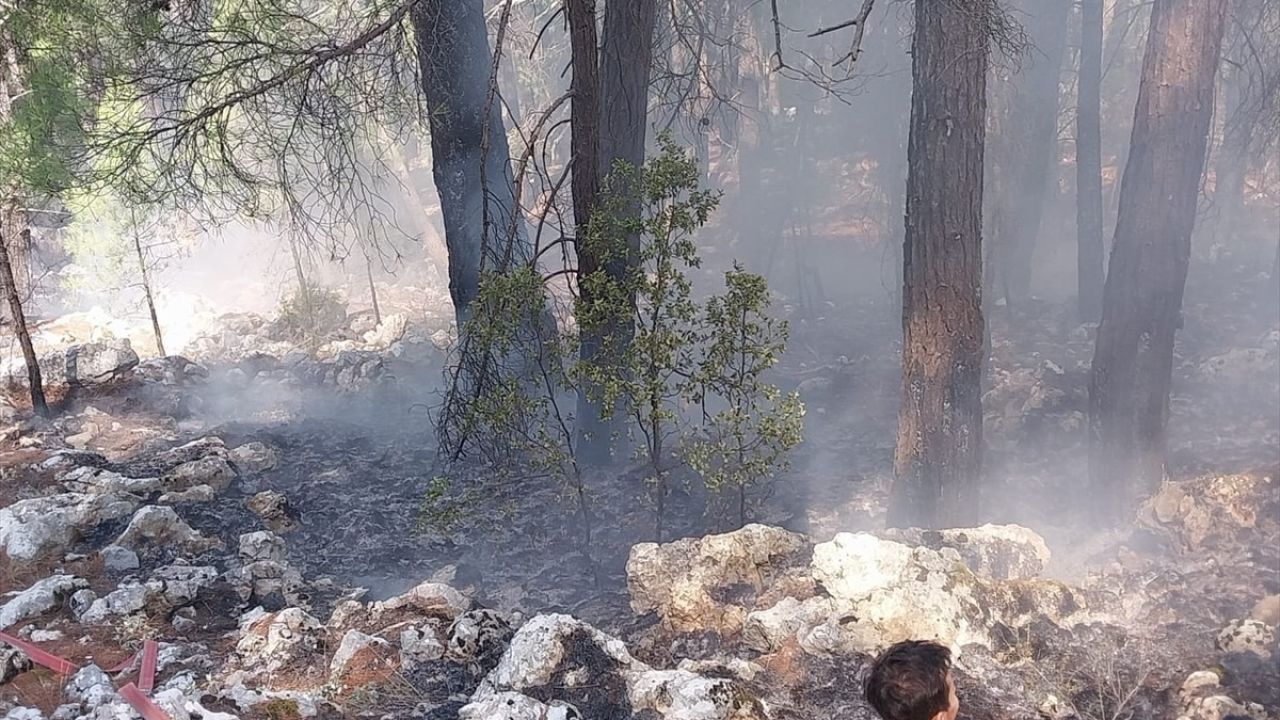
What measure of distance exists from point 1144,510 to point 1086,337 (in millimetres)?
6301

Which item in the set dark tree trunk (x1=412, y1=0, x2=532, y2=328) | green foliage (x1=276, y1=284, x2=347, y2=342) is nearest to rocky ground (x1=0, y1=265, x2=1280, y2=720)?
dark tree trunk (x1=412, y1=0, x2=532, y2=328)

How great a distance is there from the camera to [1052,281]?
59.4 feet

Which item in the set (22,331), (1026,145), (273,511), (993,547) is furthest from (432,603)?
(1026,145)

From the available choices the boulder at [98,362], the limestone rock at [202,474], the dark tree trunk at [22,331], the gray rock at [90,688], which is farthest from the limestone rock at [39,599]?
the boulder at [98,362]

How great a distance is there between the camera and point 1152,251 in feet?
23.5

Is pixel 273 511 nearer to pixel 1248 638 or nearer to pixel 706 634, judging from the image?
pixel 706 634

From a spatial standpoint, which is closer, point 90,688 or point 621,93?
point 90,688

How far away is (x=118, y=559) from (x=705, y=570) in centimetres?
414

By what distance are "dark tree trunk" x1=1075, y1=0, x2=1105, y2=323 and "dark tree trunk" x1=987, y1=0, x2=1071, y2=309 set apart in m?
0.51

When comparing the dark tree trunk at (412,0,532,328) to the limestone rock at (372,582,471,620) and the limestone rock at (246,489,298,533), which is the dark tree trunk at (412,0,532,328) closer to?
the limestone rock at (246,489,298,533)

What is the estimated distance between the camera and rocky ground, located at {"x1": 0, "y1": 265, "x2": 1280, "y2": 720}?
4188mm

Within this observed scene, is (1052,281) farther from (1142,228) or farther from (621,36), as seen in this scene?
(621,36)

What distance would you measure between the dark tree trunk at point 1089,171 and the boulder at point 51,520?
43.7 feet

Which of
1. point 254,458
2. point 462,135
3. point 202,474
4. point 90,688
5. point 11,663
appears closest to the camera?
point 90,688
